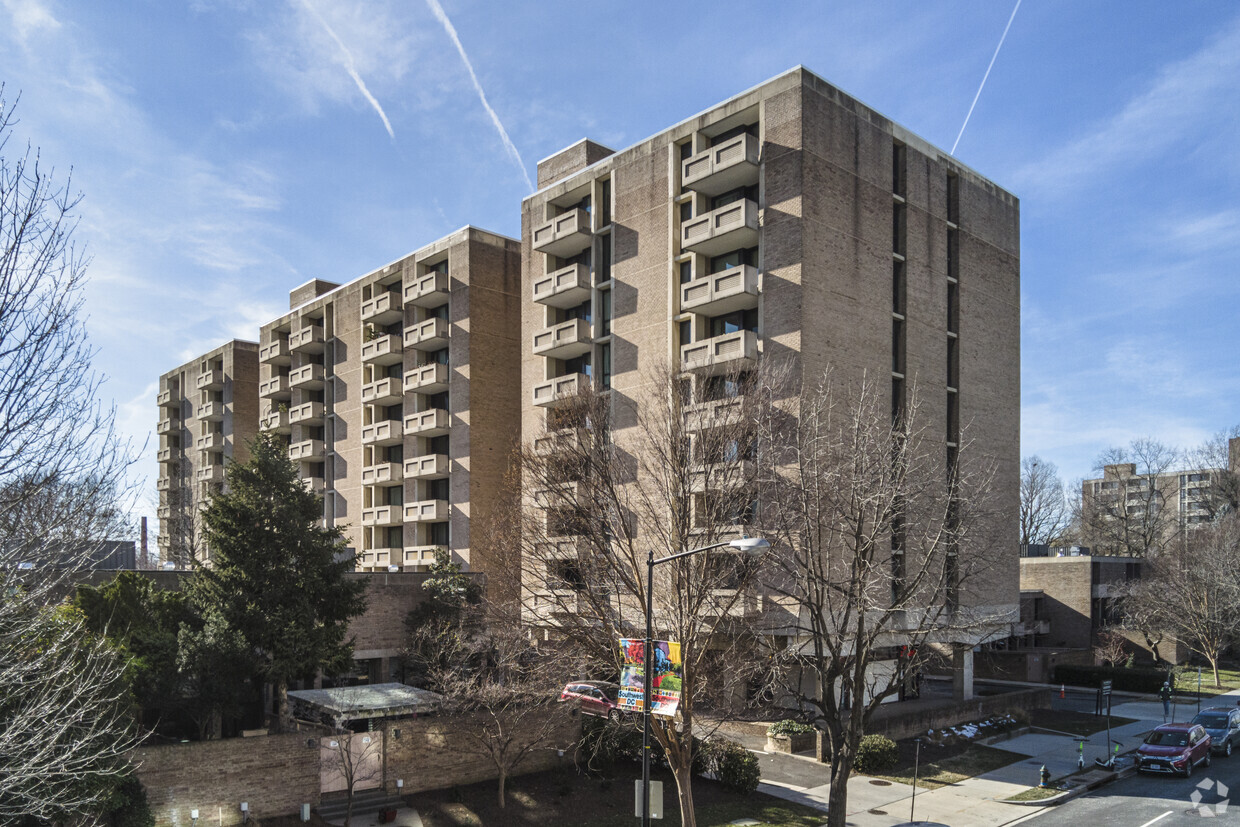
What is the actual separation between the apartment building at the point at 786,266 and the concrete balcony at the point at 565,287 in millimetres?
102

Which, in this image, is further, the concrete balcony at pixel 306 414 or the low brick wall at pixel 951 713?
the concrete balcony at pixel 306 414

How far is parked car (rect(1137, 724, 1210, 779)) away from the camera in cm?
2982

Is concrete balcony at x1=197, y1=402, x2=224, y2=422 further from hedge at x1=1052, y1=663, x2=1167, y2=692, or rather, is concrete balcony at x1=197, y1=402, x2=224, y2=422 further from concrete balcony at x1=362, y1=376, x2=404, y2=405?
hedge at x1=1052, y1=663, x2=1167, y2=692

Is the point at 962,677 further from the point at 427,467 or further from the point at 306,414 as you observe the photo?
the point at 306,414

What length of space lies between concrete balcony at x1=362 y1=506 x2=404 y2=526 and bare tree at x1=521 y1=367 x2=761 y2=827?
22.0 m

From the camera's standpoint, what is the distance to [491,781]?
1081 inches

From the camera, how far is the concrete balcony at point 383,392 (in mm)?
50969

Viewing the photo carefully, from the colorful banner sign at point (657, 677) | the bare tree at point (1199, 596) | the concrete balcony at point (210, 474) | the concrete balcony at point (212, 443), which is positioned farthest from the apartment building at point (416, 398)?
the bare tree at point (1199, 596)

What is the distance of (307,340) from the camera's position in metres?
57.8

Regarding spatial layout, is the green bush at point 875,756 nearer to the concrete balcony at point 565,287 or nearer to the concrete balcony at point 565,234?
the concrete balcony at point 565,287

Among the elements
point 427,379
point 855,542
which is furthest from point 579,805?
point 427,379

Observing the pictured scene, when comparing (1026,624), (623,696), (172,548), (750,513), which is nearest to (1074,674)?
(1026,624)

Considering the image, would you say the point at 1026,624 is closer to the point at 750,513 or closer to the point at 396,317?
the point at 750,513

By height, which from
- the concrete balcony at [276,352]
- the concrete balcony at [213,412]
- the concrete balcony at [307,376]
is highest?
the concrete balcony at [276,352]
